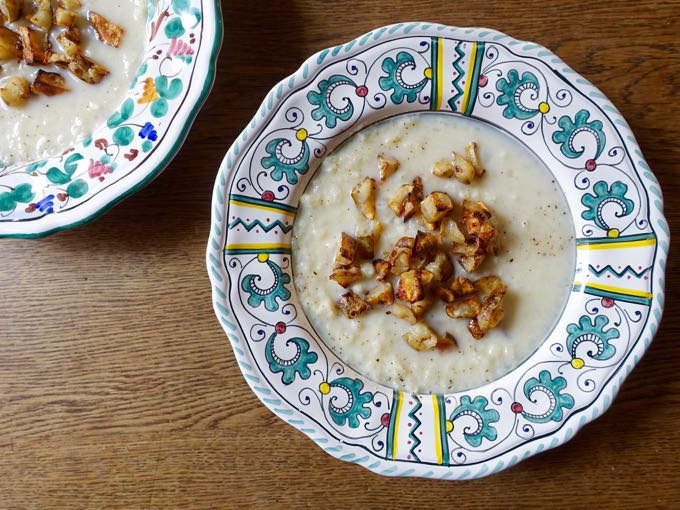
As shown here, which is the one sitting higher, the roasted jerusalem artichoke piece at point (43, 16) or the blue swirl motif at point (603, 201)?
the roasted jerusalem artichoke piece at point (43, 16)

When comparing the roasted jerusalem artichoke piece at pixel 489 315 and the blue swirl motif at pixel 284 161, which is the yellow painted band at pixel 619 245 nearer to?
the roasted jerusalem artichoke piece at pixel 489 315

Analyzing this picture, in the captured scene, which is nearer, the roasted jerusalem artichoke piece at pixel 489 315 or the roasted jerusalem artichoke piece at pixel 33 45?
the roasted jerusalem artichoke piece at pixel 489 315

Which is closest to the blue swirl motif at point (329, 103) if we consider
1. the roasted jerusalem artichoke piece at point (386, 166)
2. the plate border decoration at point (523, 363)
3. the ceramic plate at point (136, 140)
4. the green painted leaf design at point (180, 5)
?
the plate border decoration at point (523, 363)

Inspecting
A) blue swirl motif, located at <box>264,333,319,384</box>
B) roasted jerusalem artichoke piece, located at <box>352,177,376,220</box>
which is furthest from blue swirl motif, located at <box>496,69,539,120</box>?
blue swirl motif, located at <box>264,333,319,384</box>

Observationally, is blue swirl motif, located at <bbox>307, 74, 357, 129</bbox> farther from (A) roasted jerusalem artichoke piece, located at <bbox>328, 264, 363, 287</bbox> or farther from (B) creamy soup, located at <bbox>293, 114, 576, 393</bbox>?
(A) roasted jerusalem artichoke piece, located at <bbox>328, 264, 363, 287</bbox>

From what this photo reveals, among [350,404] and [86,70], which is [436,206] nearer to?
[350,404]

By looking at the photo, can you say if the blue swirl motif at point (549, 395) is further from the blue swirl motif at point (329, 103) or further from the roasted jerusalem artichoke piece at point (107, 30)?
the roasted jerusalem artichoke piece at point (107, 30)

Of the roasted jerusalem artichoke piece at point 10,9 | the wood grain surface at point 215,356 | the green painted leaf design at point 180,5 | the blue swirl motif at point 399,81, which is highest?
the green painted leaf design at point 180,5
